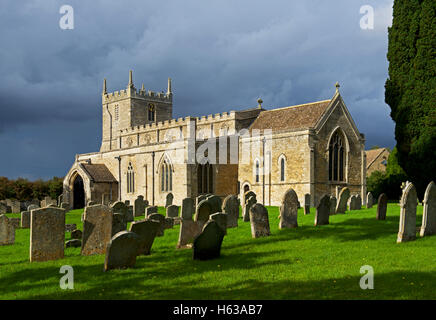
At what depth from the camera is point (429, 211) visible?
12094 millimetres

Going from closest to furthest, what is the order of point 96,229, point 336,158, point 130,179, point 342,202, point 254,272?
1. point 254,272
2. point 96,229
3. point 342,202
4. point 336,158
5. point 130,179

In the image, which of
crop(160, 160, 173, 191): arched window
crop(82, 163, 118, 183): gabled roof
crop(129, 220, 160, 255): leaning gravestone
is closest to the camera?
crop(129, 220, 160, 255): leaning gravestone

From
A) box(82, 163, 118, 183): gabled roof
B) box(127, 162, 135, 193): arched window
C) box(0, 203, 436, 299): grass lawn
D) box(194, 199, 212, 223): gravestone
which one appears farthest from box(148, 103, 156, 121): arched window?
box(0, 203, 436, 299): grass lawn

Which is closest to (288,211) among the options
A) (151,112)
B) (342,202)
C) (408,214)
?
(408,214)

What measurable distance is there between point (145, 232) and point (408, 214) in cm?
Result: 652

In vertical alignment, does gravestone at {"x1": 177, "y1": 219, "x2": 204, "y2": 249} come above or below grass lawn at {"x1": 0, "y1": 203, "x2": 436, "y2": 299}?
above

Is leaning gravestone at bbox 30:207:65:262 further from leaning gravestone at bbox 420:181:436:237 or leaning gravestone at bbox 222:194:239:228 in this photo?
leaning gravestone at bbox 420:181:436:237

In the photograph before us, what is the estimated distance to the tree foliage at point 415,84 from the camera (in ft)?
63.6

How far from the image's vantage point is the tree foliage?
19.4 m

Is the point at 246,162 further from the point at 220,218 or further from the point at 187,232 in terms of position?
the point at 187,232

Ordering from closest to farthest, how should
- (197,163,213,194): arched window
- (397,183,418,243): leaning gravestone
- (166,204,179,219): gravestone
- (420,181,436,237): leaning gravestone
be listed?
(397,183,418,243): leaning gravestone → (420,181,436,237): leaning gravestone → (166,204,179,219): gravestone → (197,163,213,194): arched window

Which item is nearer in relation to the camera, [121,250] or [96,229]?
[121,250]

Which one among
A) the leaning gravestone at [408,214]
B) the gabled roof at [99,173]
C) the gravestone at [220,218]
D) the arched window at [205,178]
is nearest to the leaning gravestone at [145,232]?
the gravestone at [220,218]

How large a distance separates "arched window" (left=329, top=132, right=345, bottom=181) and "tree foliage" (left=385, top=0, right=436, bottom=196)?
10708mm
